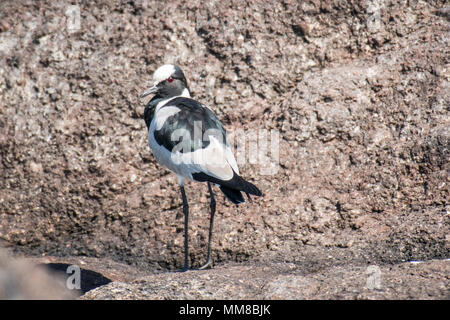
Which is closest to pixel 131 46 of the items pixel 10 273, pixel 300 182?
pixel 300 182

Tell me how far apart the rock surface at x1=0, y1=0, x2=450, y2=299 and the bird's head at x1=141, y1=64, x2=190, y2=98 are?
0.40 meters

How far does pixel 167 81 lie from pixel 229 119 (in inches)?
28.0

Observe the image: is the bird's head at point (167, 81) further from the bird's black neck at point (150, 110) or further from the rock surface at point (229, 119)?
the rock surface at point (229, 119)

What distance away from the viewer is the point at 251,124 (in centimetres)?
523

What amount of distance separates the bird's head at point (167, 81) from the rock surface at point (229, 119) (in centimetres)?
40

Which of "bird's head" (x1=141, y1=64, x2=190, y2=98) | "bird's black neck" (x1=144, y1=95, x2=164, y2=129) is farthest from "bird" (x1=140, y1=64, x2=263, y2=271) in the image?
"bird's head" (x1=141, y1=64, x2=190, y2=98)

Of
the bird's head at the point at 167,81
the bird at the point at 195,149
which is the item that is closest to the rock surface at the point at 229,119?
the bird's head at the point at 167,81

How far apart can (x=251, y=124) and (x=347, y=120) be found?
0.87 m

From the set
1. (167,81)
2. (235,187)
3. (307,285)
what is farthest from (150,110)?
(307,285)

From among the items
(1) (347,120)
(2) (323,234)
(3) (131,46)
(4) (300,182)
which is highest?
(3) (131,46)

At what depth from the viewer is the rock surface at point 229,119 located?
483cm

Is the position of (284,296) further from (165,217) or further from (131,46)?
(131,46)

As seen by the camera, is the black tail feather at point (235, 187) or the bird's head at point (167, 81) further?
the bird's head at point (167, 81)
